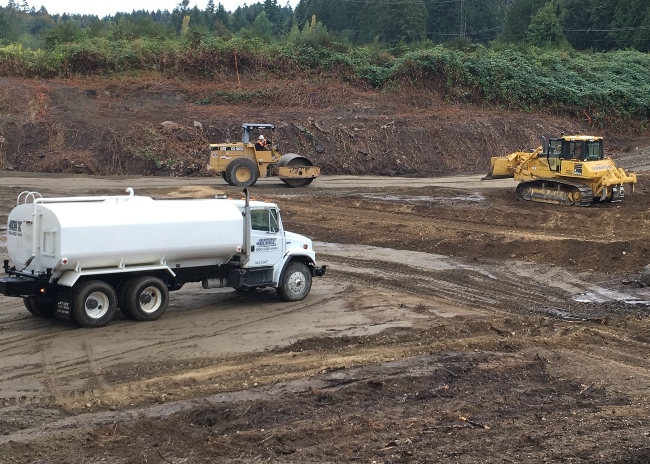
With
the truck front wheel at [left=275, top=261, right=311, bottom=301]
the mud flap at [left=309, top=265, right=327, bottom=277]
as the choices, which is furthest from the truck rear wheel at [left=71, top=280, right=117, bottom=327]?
the mud flap at [left=309, top=265, right=327, bottom=277]

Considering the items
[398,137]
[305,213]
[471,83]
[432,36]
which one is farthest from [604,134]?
[432,36]

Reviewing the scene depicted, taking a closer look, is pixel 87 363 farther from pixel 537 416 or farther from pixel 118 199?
pixel 537 416

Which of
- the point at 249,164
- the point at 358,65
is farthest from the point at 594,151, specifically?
the point at 358,65

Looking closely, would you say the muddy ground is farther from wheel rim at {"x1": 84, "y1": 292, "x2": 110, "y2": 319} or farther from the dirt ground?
wheel rim at {"x1": 84, "y1": 292, "x2": 110, "y2": 319}

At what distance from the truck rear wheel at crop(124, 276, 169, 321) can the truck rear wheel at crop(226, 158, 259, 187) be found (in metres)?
18.6

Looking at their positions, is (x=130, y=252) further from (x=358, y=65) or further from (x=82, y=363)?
(x=358, y=65)

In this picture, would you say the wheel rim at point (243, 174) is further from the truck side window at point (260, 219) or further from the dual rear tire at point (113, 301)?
the dual rear tire at point (113, 301)

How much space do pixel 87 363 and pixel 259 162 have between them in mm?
21874

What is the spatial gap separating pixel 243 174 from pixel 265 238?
694 inches

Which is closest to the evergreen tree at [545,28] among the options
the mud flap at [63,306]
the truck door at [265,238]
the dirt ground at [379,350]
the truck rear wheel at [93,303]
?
the dirt ground at [379,350]

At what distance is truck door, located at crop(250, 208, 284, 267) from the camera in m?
16.5

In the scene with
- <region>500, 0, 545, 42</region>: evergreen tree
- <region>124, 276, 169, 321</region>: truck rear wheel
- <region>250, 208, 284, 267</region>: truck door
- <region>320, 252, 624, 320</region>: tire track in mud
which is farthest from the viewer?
<region>500, 0, 545, 42</region>: evergreen tree

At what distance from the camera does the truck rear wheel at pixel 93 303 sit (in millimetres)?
14312

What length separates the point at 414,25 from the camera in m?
92.5
